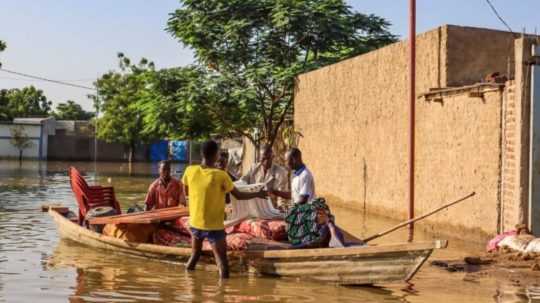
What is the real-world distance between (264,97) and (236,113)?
1707 mm

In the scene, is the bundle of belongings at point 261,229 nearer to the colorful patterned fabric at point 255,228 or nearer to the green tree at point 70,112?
the colorful patterned fabric at point 255,228

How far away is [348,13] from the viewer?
2677 centimetres

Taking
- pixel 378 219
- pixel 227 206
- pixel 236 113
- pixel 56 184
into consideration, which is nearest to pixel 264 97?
pixel 236 113

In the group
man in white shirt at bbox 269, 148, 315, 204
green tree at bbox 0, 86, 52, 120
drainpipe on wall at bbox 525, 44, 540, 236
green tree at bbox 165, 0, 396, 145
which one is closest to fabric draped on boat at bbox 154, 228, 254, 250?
man in white shirt at bbox 269, 148, 315, 204

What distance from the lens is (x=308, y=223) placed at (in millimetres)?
9047

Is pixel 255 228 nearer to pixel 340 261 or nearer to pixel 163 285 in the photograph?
pixel 163 285

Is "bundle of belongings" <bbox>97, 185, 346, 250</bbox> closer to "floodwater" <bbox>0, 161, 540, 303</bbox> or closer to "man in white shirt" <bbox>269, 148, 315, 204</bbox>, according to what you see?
"man in white shirt" <bbox>269, 148, 315, 204</bbox>

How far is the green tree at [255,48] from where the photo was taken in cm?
2539

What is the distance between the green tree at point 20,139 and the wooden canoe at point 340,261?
4765cm

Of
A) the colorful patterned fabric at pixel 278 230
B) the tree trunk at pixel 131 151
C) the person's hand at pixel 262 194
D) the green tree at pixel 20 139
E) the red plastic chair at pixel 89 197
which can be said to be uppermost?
the green tree at pixel 20 139

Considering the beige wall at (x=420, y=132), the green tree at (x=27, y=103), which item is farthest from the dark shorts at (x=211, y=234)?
the green tree at (x=27, y=103)

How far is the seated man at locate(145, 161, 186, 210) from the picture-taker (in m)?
11.4

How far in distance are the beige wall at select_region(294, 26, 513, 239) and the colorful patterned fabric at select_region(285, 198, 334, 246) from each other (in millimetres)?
4369

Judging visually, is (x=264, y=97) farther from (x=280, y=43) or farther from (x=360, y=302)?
(x=360, y=302)
